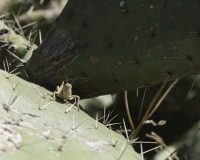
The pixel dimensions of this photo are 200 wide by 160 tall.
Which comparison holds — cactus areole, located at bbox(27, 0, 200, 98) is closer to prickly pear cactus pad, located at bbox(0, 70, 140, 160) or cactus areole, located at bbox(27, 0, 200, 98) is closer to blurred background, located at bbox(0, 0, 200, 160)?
prickly pear cactus pad, located at bbox(0, 70, 140, 160)

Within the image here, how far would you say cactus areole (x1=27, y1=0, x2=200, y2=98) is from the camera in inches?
65.4

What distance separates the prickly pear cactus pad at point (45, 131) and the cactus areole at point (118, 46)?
24 centimetres

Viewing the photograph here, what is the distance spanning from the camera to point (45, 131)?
1.32 metres

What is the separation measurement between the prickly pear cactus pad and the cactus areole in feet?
0.77

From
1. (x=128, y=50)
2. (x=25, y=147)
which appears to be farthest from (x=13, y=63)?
(x=25, y=147)

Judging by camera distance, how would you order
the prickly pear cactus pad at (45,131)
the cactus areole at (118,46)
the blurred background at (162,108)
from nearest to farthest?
the prickly pear cactus pad at (45,131)
the cactus areole at (118,46)
the blurred background at (162,108)

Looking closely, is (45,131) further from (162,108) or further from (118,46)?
(162,108)

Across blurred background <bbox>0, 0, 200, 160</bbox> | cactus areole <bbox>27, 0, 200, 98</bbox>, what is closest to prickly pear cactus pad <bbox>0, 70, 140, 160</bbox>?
cactus areole <bbox>27, 0, 200, 98</bbox>

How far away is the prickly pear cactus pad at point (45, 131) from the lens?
119 centimetres

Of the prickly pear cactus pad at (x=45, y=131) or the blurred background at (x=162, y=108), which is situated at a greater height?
the prickly pear cactus pad at (x=45, y=131)

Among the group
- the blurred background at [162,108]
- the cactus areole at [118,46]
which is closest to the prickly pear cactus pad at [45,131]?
the cactus areole at [118,46]

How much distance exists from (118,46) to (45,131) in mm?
593

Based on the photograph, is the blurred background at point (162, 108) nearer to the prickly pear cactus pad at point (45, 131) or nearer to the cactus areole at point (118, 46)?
the cactus areole at point (118, 46)

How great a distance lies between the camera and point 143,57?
1.73m
